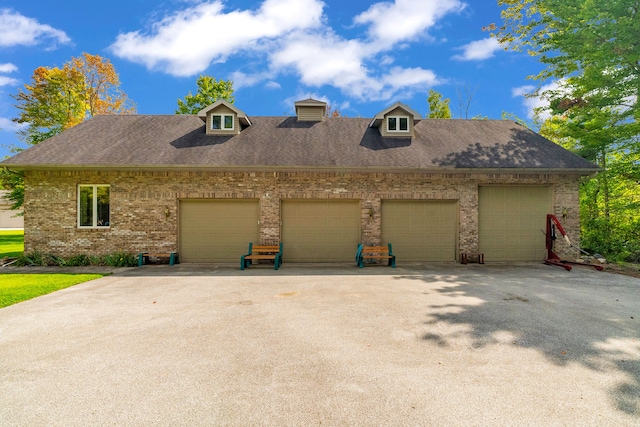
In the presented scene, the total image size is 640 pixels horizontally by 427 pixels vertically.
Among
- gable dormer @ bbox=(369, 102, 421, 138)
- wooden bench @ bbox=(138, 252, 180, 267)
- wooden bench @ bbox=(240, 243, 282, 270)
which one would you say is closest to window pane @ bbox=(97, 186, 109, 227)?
wooden bench @ bbox=(138, 252, 180, 267)

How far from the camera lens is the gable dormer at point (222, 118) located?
13.4 meters

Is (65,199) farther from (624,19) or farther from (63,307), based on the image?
(624,19)

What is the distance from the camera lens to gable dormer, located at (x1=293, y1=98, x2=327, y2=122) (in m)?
14.9

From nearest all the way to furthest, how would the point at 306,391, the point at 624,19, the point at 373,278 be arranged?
1. the point at 306,391
2. the point at 373,278
3. the point at 624,19

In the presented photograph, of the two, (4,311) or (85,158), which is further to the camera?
(85,158)

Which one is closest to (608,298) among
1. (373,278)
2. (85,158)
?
(373,278)

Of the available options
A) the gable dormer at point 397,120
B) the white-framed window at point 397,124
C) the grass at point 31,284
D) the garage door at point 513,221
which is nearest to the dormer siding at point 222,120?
the gable dormer at point 397,120

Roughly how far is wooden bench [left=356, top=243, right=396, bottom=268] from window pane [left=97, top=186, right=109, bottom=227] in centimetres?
966

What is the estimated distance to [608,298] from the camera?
21.9 feet

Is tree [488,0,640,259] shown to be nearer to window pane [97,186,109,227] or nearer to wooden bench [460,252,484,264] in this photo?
wooden bench [460,252,484,264]

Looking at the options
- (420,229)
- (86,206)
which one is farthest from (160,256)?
(420,229)

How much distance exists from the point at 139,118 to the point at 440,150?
47.6 feet

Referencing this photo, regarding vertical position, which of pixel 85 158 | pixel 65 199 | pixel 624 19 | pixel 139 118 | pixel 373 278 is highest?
pixel 624 19

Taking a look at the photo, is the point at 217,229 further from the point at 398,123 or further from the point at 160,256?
the point at 398,123
